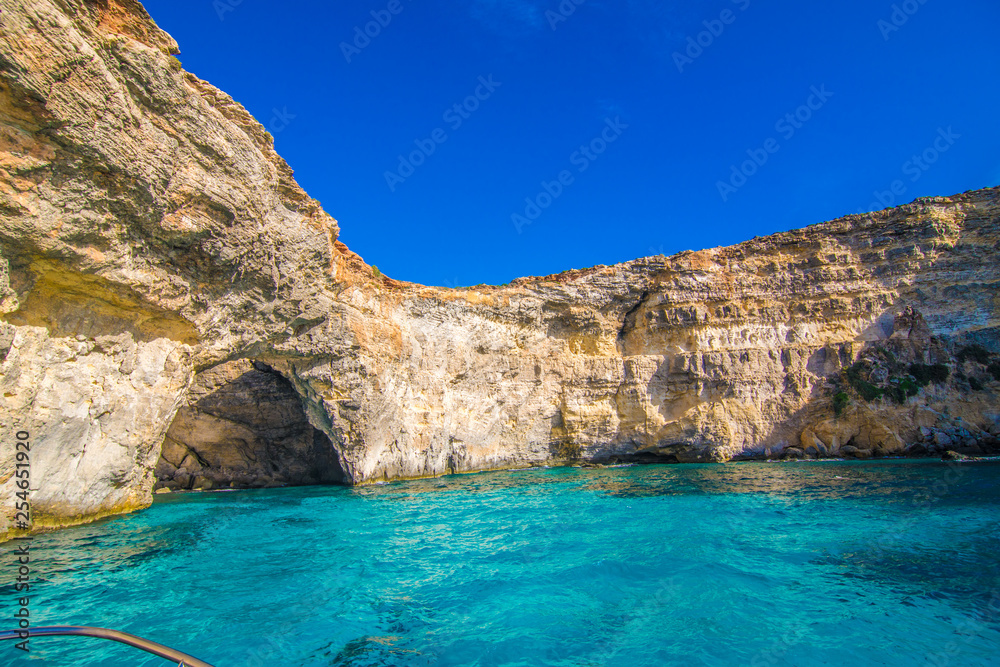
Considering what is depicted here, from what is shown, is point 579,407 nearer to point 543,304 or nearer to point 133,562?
point 543,304

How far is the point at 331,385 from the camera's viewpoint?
57.9 feet

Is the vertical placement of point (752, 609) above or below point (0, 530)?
below

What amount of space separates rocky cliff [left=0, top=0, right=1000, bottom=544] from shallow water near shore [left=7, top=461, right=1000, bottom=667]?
4005mm

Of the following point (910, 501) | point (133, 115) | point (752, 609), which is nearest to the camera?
point (752, 609)

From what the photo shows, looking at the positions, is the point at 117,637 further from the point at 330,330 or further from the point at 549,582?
the point at 330,330

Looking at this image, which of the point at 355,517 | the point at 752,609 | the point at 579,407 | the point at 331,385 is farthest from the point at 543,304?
the point at 752,609

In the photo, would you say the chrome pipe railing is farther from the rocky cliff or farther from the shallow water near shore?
the rocky cliff

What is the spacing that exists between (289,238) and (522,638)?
13.3 m

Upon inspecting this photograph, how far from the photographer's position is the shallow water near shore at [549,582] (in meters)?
5.61

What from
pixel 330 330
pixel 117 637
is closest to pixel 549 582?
pixel 117 637

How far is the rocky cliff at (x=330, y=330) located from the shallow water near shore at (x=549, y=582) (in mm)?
4005

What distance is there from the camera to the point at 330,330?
1730cm

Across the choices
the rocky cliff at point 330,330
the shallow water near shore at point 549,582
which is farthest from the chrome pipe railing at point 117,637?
the rocky cliff at point 330,330

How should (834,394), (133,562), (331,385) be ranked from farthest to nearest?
(834,394), (331,385), (133,562)
